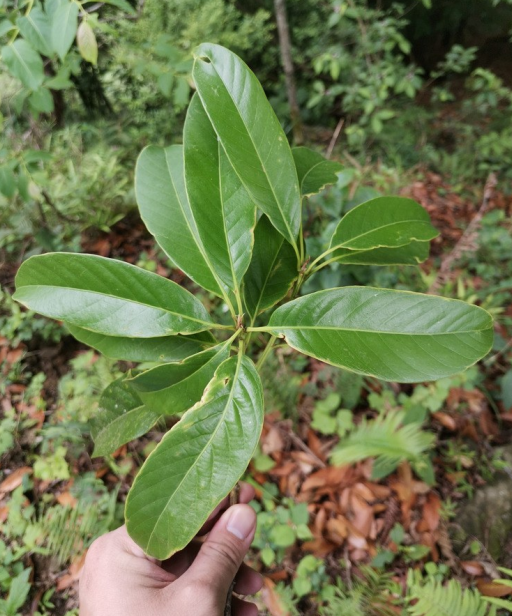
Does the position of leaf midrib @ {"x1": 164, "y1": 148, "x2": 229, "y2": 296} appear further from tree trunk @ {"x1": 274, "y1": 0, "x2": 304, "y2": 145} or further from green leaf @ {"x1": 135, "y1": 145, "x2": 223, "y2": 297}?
tree trunk @ {"x1": 274, "y1": 0, "x2": 304, "y2": 145}

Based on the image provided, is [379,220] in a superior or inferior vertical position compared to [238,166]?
inferior

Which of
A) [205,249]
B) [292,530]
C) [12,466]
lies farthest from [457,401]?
[12,466]

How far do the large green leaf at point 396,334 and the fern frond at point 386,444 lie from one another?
2.71 ft

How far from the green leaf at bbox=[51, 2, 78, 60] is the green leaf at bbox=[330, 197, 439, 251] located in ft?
2.92

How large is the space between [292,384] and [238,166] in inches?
52.2

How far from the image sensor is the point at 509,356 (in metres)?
2.00

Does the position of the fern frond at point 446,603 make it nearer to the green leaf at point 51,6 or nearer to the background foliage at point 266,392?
the background foliage at point 266,392

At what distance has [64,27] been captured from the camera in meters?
1.05

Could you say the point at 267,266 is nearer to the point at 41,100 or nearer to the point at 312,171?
the point at 312,171

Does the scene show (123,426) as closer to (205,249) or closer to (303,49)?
(205,249)

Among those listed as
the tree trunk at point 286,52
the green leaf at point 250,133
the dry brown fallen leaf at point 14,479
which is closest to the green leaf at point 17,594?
the dry brown fallen leaf at point 14,479

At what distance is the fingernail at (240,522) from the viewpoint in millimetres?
987

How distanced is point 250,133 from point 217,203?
0.14m

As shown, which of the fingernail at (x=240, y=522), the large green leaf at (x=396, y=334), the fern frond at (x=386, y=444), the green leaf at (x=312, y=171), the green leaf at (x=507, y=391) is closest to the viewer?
the large green leaf at (x=396, y=334)
